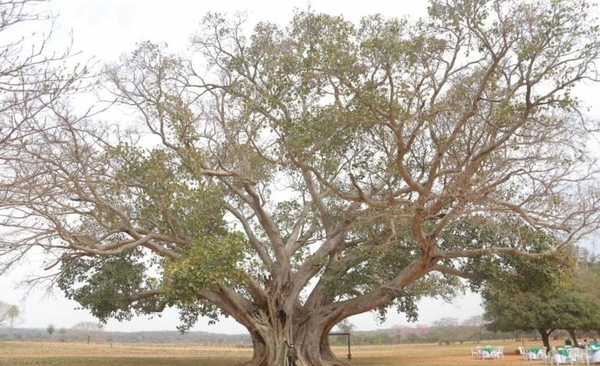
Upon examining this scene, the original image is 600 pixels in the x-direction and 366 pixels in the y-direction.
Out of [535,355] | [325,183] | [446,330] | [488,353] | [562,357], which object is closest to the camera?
[325,183]

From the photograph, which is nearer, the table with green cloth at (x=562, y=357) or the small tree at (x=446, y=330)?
the table with green cloth at (x=562, y=357)

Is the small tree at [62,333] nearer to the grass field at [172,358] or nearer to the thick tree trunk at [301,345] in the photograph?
the grass field at [172,358]

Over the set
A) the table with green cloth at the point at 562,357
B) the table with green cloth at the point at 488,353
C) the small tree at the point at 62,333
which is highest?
the small tree at the point at 62,333

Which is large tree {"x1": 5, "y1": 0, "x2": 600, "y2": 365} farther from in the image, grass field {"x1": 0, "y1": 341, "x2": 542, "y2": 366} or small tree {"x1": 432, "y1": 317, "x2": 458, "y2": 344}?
small tree {"x1": 432, "y1": 317, "x2": 458, "y2": 344}

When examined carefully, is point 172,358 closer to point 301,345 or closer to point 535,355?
point 301,345

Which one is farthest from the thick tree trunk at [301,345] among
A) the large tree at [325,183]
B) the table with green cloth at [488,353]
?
the table with green cloth at [488,353]

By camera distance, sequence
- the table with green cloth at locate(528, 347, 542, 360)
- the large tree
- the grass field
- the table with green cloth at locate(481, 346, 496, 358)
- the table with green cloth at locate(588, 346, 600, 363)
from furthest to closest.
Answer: the table with green cloth at locate(481, 346, 496, 358) < the table with green cloth at locate(528, 347, 542, 360) < the grass field < the table with green cloth at locate(588, 346, 600, 363) < the large tree

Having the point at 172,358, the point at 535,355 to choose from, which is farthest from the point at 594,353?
the point at 172,358

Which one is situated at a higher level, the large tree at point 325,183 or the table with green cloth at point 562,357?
the large tree at point 325,183

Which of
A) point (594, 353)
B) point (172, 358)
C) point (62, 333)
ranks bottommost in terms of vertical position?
point (172, 358)

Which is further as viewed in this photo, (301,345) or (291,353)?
(301,345)

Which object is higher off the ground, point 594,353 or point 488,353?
point 594,353

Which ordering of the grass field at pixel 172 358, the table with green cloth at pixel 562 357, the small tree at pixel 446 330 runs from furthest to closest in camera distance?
the small tree at pixel 446 330
the grass field at pixel 172 358
the table with green cloth at pixel 562 357

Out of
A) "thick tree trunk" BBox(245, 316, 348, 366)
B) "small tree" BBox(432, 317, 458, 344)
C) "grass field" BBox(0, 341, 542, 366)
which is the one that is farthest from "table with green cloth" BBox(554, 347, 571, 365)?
"small tree" BBox(432, 317, 458, 344)
